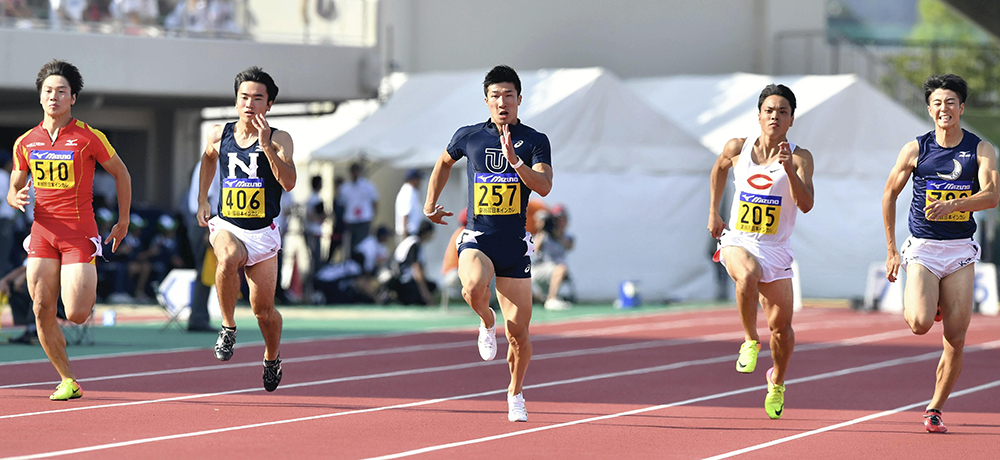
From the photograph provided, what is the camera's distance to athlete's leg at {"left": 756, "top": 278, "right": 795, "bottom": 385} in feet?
27.8

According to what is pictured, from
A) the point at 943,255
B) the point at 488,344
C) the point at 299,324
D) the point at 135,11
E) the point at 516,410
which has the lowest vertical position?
the point at 299,324

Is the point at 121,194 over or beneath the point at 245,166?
beneath

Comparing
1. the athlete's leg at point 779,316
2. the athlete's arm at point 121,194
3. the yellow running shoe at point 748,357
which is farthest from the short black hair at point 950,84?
the athlete's arm at point 121,194

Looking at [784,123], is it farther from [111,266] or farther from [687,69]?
[687,69]

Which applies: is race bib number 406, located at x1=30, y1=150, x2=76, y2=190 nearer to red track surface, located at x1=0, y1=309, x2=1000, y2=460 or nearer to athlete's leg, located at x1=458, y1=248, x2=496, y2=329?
red track surface, located at x1=0, y1=309, x2=1000, y2=460

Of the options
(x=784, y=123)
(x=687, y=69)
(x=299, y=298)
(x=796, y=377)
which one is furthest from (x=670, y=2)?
(x=784, y=123)

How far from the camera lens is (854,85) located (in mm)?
23984

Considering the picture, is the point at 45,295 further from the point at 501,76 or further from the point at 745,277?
the point at 745,277

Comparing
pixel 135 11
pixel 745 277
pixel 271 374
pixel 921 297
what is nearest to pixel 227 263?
pixel 271 374

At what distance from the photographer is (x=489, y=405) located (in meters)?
9.27

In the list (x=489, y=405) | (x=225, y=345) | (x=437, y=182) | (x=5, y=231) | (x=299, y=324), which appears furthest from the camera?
(x=299, y=324)

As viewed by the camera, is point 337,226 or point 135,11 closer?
point 135,11

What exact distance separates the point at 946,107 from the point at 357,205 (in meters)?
14.8

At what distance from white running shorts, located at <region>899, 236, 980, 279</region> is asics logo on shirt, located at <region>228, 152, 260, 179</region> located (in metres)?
3.91
